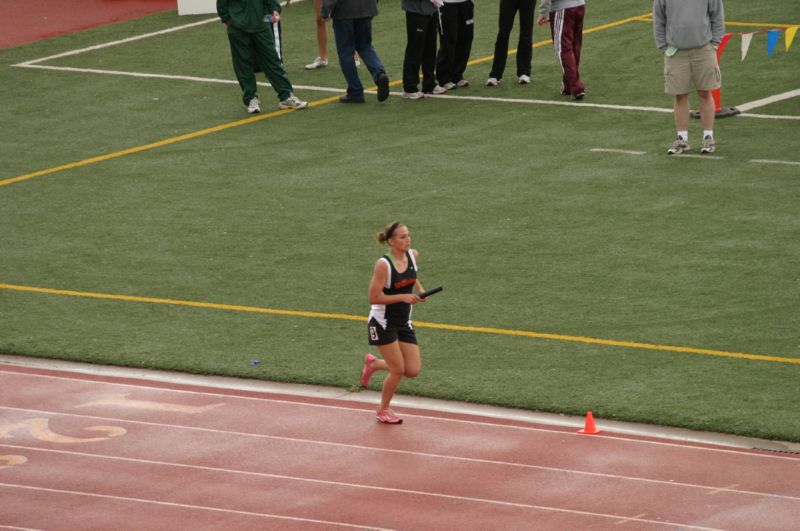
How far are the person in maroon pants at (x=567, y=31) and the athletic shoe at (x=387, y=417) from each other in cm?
966

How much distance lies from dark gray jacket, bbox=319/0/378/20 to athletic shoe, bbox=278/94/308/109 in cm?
119

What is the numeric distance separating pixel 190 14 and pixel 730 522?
20687 mm

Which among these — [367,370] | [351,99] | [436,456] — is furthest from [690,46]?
[436,456]

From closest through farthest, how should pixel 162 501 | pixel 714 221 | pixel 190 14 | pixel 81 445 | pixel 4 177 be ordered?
pixel 162 501, pixel 81 445, pixel 714 221, pixel 4 177, pixel 190 14

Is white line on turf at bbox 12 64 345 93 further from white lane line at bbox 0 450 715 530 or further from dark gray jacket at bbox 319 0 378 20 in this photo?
white lane line at bbox 0 450 715 530

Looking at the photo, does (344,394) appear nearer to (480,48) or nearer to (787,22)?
(480,48)

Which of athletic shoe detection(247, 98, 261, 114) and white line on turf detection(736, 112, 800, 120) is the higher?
athletic shoe detection(247, 98, 261, 114)

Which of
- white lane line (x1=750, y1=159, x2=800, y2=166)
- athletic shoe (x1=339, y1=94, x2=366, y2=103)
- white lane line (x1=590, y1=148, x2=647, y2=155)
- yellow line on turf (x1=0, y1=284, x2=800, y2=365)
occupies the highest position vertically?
athletic shoe (x1=339, y1=94, x2=366, y2=103)

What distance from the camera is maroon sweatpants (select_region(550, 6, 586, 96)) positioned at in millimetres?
19859

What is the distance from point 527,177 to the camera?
17.1 m

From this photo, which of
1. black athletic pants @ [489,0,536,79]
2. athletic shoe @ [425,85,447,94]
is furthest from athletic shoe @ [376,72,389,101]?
black athletic pants @ [489,0,536,79]

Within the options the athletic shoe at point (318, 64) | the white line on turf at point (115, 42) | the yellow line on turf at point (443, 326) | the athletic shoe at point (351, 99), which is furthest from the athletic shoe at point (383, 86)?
the yellow line on turf at point (443, 326)

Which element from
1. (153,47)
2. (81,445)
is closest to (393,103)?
(153,47)

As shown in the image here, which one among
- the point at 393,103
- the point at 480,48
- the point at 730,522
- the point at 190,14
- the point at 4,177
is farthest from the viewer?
the point at 190,14
